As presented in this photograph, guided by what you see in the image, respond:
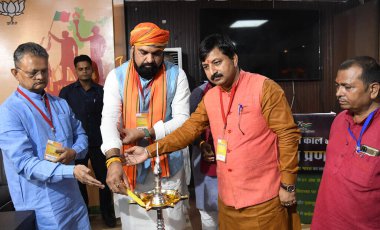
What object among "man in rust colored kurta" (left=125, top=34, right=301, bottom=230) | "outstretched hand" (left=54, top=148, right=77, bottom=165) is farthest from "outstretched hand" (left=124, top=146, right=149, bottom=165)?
"outstretched hand" (left=54, top=148, right=77, bottom=165)

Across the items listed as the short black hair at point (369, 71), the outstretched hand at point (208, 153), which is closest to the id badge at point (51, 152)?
the outstretched hand at point (208, 153)

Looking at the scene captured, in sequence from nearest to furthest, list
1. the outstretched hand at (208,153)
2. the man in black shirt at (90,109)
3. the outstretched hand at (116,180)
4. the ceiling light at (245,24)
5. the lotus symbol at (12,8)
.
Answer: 1. the outstretched hand at (116,180)
2. the outstretched hand at (208,153)
3. the man in black shirt at (90,109)
4. the lotus symbol at (12,8)
5. the ceiling light at (245,24)

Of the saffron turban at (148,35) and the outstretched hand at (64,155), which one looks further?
the saffron turban at (148,35)

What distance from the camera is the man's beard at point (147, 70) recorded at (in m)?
1.74

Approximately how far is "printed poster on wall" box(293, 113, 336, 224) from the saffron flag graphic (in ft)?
9.07

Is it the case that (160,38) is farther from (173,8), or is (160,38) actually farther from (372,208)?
(173,8)

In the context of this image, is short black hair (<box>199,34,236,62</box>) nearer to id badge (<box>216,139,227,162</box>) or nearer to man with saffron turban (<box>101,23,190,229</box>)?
man with saffron turban (<box>101,23,190,229</box>)

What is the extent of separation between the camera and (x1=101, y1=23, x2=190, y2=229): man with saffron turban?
1718 mm

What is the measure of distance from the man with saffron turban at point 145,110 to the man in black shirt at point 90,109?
172 centimetres

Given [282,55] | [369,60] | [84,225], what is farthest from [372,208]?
[282,55]

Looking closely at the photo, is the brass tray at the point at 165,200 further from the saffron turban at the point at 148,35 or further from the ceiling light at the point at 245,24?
the ceiling light at the point at 245,24

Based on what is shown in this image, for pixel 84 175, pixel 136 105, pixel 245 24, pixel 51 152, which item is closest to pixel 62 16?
pixel 245 24

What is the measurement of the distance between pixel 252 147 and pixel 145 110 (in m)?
0.63

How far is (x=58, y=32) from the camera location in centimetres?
371
